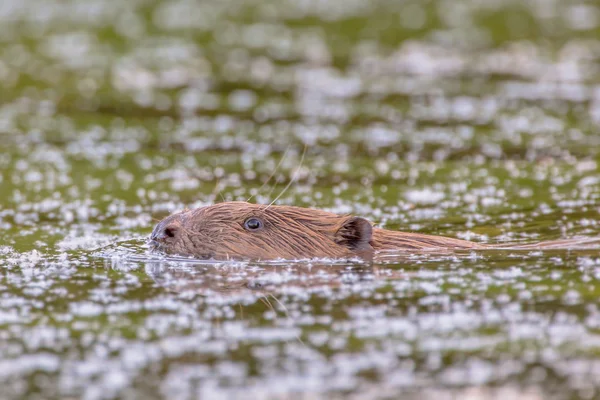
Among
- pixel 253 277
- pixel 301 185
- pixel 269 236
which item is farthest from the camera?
pixel 301 185

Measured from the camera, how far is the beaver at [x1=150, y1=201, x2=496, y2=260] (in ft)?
27.2

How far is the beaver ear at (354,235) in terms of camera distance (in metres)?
8.44

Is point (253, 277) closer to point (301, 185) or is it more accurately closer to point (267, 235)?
point (267, 235)

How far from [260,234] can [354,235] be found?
69cm

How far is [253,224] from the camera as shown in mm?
8461

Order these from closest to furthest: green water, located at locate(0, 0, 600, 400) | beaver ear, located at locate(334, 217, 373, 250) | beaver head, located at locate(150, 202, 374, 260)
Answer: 1. green water, located at locate(0, 0, 600, 400)
2. beaver head, located at locate(150, 202, 374, 260)
3. beaver ear, located at locate(334, 217, 373, 250)

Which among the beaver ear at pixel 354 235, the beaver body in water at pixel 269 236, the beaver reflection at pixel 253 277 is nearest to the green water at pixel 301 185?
the beaver reflection at pixel 253 277

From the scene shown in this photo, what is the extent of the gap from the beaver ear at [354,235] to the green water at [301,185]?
13.6 inches

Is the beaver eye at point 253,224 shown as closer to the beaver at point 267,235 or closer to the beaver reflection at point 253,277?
the beaver at point 267,235

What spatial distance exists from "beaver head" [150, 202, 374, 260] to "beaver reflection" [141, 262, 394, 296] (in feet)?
0.71

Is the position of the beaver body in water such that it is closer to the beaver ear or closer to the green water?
the beaver ear

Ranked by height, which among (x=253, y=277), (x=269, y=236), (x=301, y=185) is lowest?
(x=253, y=277)

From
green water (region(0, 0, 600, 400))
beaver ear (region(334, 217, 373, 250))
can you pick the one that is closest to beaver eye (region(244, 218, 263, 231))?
green water (region(0, 0, 600, 400))

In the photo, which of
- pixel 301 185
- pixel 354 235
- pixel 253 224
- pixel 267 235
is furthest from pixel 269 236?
pixel 301 185
